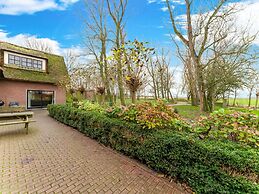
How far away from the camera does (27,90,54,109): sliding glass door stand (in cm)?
1448

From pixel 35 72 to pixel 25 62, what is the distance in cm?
131

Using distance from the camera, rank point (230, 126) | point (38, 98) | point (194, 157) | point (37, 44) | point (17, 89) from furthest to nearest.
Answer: point (37, 44)
point (38, 98)
point (17, 89)
point (230, 126)
point (194, 157)

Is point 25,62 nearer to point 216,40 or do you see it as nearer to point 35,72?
point 35,72

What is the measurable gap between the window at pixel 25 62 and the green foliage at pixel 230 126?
56.9 feet

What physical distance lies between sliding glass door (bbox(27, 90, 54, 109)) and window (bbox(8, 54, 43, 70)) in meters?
2.76

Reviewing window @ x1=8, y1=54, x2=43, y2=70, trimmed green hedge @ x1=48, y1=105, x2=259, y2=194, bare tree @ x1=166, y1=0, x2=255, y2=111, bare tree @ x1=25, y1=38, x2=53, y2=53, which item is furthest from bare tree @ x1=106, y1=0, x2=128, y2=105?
bare tree @ x1=25, y1=38, x2=53, y2=53

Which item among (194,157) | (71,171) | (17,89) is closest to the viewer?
(194,157)

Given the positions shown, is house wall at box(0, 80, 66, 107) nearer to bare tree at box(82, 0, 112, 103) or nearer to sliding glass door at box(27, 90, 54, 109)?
sliding glass door at box(27, 90, 54, 109)

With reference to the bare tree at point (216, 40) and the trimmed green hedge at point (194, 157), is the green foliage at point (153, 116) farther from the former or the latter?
the bare tree at point (216, 40)

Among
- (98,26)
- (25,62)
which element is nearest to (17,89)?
(25,62)

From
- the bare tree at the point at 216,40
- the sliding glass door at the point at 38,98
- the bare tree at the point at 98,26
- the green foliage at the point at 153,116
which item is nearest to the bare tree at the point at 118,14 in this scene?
Result: the bare tree at the point at 98,26

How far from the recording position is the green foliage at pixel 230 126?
2.77 m

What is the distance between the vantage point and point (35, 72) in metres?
14.8

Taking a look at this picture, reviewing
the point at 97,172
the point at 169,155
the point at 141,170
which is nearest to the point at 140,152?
the point at 141,170
